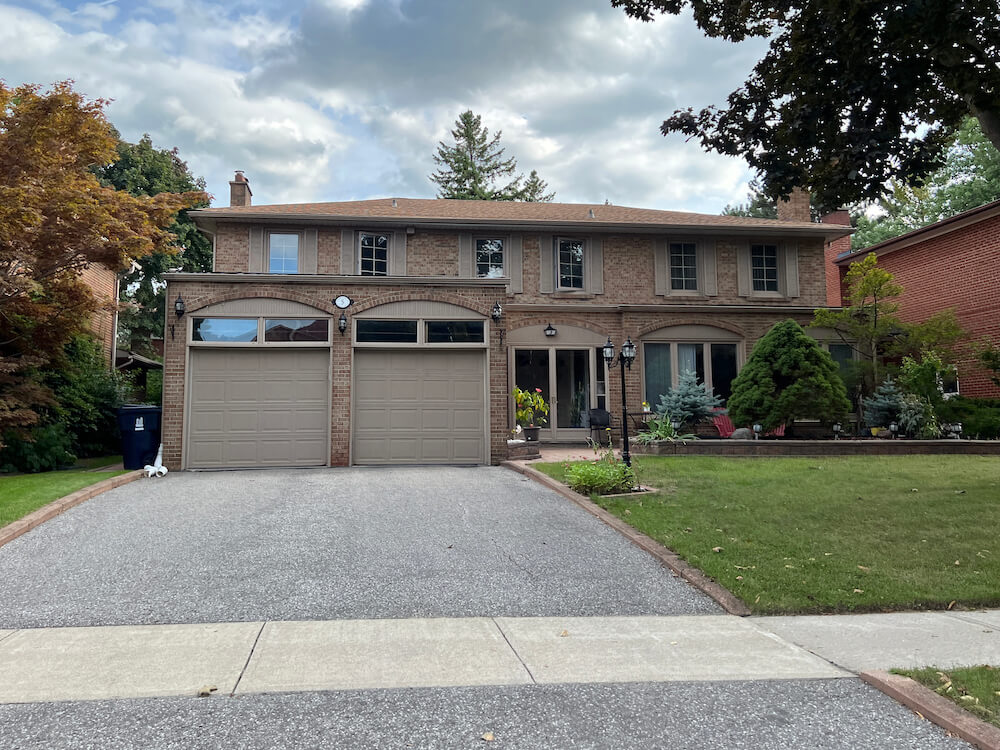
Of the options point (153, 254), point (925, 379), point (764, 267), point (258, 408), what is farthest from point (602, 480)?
point (153, 254)

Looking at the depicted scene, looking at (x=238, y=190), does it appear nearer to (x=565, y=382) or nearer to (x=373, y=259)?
(x=373, y=259)

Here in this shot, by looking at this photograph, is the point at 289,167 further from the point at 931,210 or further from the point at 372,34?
the point at 931,210

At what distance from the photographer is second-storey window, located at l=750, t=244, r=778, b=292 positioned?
1747 cm

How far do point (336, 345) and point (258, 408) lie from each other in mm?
1871

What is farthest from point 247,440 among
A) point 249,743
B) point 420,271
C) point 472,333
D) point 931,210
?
point 931,210

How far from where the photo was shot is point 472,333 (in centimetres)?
1252

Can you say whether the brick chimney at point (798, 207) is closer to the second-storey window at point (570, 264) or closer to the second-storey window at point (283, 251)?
the second-storey window at point (570, 264)

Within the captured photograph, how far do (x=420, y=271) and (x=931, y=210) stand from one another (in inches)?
1168

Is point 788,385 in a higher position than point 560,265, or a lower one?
lower

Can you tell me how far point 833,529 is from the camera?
6.80 metres

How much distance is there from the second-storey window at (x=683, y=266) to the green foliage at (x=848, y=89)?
8.64m

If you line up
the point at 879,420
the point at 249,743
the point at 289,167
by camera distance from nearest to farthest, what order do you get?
the point at 249,743, the point at 879,420, the point at 289,167

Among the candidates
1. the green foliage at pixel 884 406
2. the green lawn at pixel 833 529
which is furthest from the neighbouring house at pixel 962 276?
the green lawn at pixel 833 529

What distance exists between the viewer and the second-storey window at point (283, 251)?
1619 centimetres
